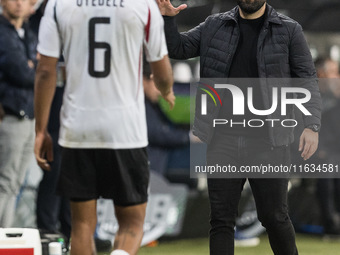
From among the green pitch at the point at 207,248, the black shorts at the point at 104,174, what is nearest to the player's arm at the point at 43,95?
the black shorts at the point at 104,174

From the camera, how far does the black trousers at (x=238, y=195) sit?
4527 millimetres

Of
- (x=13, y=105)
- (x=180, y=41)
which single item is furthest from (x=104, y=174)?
(x=13, y=105)

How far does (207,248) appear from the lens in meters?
7.16

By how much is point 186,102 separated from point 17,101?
67.0 inches

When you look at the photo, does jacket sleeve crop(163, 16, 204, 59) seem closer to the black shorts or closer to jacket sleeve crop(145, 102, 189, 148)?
the black shorts

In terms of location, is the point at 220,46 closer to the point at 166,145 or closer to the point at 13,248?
the point at 13,248

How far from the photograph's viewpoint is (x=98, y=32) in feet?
12.8

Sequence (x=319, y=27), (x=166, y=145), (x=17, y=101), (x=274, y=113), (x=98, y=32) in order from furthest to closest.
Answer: (x=319, y=27) → (x=166, y=145) → (x=17, y=101) → (x=274, y=113) → (x=98, y=32)

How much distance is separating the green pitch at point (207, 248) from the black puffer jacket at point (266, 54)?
2.45 meters

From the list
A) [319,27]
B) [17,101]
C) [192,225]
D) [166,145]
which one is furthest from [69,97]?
[319,27]

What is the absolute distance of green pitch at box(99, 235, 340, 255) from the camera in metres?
6.97

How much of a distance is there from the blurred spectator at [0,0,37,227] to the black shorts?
209cm

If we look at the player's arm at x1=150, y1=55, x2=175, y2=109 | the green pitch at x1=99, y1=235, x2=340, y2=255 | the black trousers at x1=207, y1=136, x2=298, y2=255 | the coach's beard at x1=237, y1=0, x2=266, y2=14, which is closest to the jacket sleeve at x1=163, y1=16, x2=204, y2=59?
the coach's beard at x1=237, y1=0, x2=266, y2=14

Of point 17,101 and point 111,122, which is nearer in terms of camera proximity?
point 111,122
